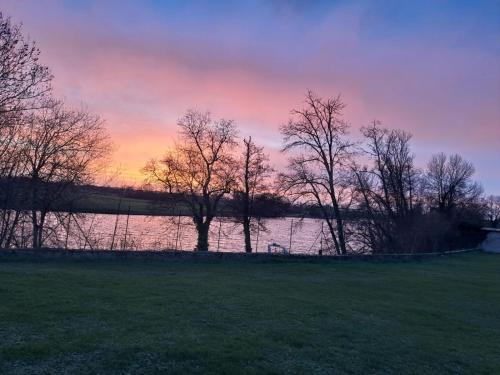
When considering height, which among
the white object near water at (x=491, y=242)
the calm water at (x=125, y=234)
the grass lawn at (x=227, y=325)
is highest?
the white object near water at (x=491, y=242)

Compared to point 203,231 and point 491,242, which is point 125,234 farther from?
point 491,242

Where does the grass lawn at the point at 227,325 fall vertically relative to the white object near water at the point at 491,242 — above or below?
below

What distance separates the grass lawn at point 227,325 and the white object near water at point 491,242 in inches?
1272

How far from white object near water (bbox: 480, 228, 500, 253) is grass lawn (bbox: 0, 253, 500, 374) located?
1272 inches

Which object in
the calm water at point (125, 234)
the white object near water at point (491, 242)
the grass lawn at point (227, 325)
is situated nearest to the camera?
the grass lawn at point (227, 325)

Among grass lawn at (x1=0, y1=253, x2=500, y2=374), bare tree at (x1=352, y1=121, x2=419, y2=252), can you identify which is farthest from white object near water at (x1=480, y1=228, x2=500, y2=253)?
grass lawn at (x1=0, y1=253, x2=500, y2=374)

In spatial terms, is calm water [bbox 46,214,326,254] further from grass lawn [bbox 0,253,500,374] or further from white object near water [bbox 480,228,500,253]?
white object near water [bbox 480,228,500,253]

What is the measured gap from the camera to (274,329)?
7.42 metres

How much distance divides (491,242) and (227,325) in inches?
1678

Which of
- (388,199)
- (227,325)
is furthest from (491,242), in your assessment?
(227,325)

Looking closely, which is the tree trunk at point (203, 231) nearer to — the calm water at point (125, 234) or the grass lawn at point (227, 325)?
the calm water at point (125, 234)

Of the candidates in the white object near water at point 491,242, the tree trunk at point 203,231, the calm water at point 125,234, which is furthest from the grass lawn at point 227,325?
the white object near water at point 491,242

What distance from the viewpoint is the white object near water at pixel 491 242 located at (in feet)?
141

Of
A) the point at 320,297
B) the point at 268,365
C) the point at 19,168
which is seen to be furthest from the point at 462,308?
the point at 19,168
